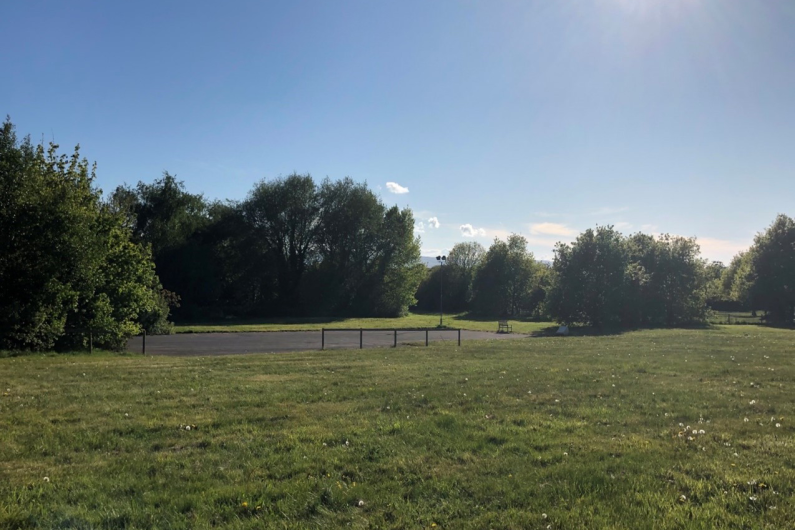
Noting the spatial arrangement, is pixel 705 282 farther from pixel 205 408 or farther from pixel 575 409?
pixel 205 408

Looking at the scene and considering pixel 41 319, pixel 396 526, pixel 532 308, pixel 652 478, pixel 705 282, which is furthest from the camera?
pixel 532 308

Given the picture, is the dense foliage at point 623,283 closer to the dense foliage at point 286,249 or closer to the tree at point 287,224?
the dense foliage at point 286,249

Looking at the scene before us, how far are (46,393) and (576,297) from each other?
1708 inches

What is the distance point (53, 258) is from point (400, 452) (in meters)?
17.0

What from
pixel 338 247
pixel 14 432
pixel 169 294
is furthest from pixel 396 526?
pixel 338 247

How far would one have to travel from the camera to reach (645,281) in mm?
49094

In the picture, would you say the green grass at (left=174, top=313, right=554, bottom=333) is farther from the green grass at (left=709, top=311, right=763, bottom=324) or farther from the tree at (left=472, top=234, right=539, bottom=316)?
the tree at (left=472, top=234, right=539, bottom=316)

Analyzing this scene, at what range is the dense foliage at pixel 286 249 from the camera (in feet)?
186

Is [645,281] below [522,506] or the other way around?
the other way around

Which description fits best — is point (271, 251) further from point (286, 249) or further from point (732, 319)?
point (732, 319)

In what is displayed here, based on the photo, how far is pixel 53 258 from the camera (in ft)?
59.5

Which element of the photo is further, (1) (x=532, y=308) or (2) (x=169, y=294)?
(1) (x=532, y=308)

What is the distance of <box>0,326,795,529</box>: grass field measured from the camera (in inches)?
176

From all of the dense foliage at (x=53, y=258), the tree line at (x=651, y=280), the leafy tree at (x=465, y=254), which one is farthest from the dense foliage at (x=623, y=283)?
the leafy tree at (x=465, y=254)
